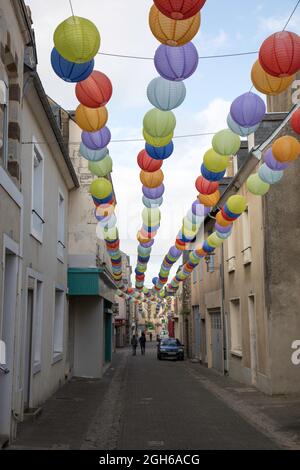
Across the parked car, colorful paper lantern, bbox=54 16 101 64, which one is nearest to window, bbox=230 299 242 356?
the parked car

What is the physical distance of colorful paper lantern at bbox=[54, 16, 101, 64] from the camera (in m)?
6.07

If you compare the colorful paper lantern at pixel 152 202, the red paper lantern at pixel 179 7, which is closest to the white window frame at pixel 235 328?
the colorful paper lantern at pixel 152 202

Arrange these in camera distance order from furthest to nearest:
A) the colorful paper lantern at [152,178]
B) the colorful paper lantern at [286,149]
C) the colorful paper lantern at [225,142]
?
the colorful paper lantern at [152,178] → the colorful paper lantern at [286,149] → the colorful paper lantern at [225,142]

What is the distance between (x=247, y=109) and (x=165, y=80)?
1369 mm

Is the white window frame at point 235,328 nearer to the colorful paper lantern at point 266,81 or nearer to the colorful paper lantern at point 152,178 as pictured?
the colorful paper lantern at point 152,178

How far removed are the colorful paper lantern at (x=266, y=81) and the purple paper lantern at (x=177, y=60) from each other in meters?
0.89

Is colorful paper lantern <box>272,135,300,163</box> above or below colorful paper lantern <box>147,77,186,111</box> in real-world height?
below

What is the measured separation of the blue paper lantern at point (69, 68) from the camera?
21.5 feet

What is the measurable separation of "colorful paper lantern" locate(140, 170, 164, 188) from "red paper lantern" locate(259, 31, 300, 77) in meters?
3.86

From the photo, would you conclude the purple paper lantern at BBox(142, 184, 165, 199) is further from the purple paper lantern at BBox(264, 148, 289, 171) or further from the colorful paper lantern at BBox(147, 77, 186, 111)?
the colorful paper lantern at BBox(147, 77, 186, 111)

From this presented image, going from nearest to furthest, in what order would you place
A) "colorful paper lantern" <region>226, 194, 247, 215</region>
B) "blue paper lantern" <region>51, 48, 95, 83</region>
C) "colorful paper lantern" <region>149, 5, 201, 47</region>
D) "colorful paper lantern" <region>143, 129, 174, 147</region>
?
"colorful paper lantern" <region>149, 5, 201, 47</region> → "blue paper lantern" <region>51, 48, 95, 83</region> → "colorful paper lantern" <region>143, 129, 174, 147</region> → "colorful paper lantern" <region>226, 194, 247, 215</region>

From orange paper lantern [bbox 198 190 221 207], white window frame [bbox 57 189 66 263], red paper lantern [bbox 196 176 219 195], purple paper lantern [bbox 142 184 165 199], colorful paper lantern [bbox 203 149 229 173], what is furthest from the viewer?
white window frame [bbox 57 189 66 263]
